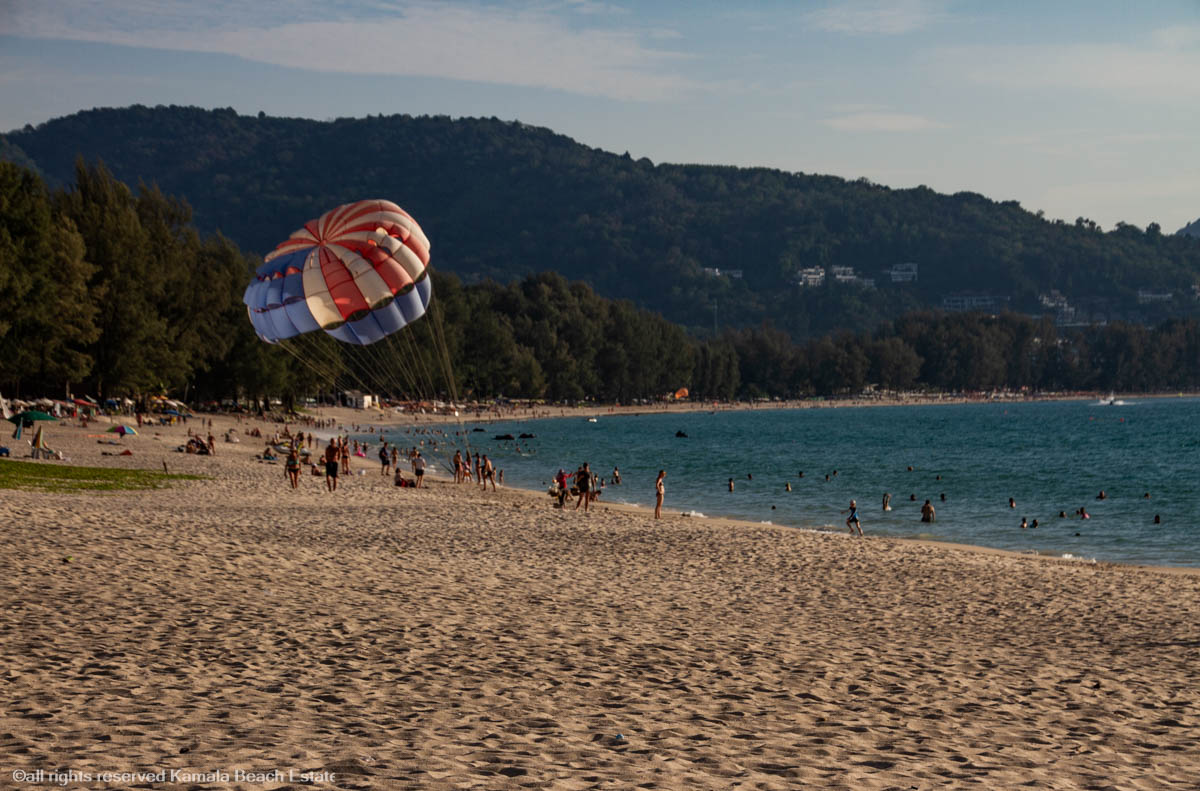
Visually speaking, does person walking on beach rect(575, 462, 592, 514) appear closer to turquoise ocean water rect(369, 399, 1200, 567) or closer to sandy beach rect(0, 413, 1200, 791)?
turquoise ocean water rect(369, 399, 1200, 567)

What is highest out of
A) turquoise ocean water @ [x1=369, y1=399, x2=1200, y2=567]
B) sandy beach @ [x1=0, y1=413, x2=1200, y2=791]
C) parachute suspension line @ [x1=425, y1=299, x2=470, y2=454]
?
parachute suspension line @ [x1=425, y1=299, x2=470, y2=454]

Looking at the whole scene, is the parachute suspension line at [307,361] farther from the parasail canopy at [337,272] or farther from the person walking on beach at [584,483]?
the person walking on beach at [584,483]

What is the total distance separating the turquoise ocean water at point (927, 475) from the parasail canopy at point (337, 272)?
15.1 metres

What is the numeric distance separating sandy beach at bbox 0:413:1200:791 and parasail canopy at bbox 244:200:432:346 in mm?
6628

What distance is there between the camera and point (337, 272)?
25641mm

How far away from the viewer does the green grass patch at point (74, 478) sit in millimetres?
24375

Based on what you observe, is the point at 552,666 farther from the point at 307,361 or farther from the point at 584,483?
the point at 307,361

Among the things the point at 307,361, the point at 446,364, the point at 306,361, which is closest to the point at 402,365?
the point at 446,364

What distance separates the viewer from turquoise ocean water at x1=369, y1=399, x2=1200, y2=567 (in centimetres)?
3316

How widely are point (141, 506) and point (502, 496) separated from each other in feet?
49.8

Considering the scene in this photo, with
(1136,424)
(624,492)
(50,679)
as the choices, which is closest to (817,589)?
(50,679)

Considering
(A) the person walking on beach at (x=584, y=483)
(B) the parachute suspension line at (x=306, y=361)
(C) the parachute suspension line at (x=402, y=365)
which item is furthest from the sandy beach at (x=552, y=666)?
(C) the parachute suspension line at (x=402, y=365)

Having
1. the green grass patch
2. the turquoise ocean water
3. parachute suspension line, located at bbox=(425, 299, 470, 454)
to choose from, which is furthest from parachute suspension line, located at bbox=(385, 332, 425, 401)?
the green grass patch

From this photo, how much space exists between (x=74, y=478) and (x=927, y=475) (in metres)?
42.5
